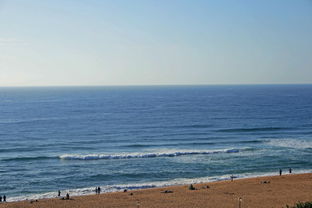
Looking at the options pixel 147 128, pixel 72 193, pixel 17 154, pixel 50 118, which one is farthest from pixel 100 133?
pixel 72 193

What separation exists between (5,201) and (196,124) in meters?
52.9

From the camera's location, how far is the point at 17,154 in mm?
52625

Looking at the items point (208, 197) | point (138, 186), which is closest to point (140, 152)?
point (138, 186)

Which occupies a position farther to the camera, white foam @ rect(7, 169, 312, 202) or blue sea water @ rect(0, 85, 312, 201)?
blue sea water @ rect(0, 85, 312, 201)

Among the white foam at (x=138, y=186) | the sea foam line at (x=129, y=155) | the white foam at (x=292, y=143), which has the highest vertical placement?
the white foam at (x=292, y=143)

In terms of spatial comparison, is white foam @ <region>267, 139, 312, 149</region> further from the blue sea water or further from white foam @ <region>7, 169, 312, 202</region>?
white foam @ <region>7, 169, 312, 202</region>

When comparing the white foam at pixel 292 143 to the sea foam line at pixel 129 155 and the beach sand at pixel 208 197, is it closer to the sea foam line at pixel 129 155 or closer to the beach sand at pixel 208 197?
the sea foam line at pixel 129 155

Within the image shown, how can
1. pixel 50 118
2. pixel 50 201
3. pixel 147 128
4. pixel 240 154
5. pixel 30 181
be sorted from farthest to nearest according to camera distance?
pixel 50 118, pixel 147 128, pixel 240 154, pixel 30 181, pixel 50 201

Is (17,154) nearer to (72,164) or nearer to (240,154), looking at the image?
(72,164)

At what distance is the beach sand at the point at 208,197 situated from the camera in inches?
1211

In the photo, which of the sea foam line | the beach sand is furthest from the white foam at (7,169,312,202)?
the sea foam line

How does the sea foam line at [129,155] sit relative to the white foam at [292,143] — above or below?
below

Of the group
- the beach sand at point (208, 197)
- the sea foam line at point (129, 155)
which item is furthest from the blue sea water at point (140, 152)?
the beach sand at point (208, 197)

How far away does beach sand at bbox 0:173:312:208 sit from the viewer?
3075 centimetres
